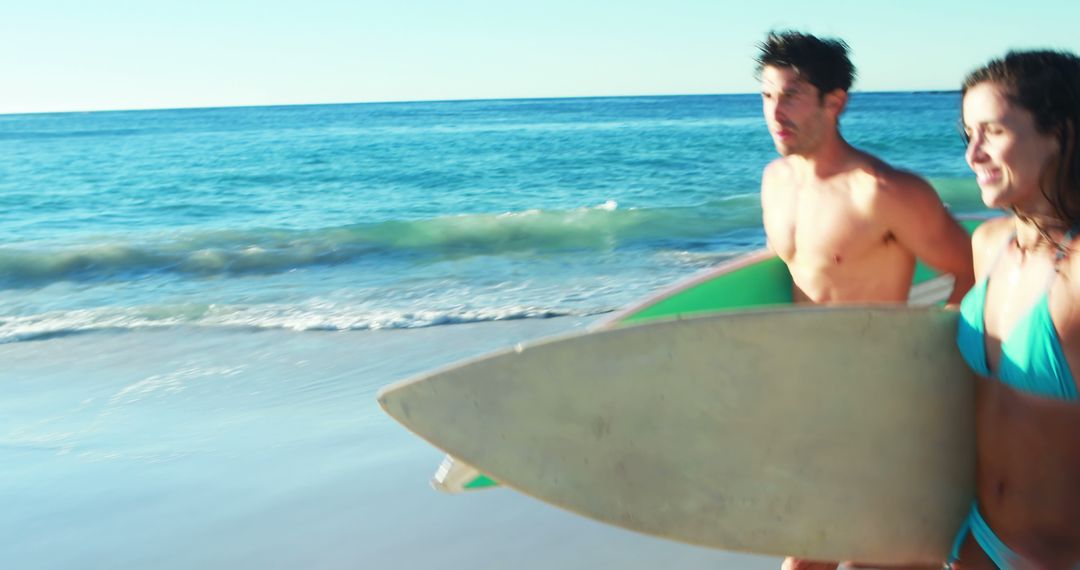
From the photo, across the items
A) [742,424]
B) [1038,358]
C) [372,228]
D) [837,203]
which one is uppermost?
[837,203]

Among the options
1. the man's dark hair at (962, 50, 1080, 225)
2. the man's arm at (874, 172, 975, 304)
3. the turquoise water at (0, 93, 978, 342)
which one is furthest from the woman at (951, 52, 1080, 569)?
the turquoise water at (0, 93, 978, 342)

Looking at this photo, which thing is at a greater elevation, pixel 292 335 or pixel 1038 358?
pixel 1038 358

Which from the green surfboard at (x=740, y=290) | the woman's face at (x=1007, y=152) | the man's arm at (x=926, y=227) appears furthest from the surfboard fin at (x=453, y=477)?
the woman's face at (x=1007, y=152)

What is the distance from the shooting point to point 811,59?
2.47 meters

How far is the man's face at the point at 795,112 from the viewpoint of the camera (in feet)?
8.13

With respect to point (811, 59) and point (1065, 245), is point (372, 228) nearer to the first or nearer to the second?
point (811, 59)

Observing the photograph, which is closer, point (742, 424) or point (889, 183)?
point (742, 424)

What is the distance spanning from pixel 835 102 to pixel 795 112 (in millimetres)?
106

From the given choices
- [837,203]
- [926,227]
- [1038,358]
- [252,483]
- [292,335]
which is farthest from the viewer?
[292,335]

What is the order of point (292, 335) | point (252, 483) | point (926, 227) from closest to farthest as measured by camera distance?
point (926, 227), point (252, 483), point (292, 335)

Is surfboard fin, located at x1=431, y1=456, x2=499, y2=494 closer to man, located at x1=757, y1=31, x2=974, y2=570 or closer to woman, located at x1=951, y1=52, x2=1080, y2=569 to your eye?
man, located at x1=757, y1=31, x2=974, y2=570

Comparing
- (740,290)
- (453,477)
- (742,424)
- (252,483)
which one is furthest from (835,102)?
(252,483)

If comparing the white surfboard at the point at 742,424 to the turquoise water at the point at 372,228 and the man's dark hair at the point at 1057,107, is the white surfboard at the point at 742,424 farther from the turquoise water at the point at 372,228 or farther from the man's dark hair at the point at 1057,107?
the turquoise water at the point at 372,228

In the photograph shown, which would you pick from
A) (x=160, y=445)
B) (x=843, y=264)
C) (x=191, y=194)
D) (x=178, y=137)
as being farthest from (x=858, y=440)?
(x=178, y=137)
